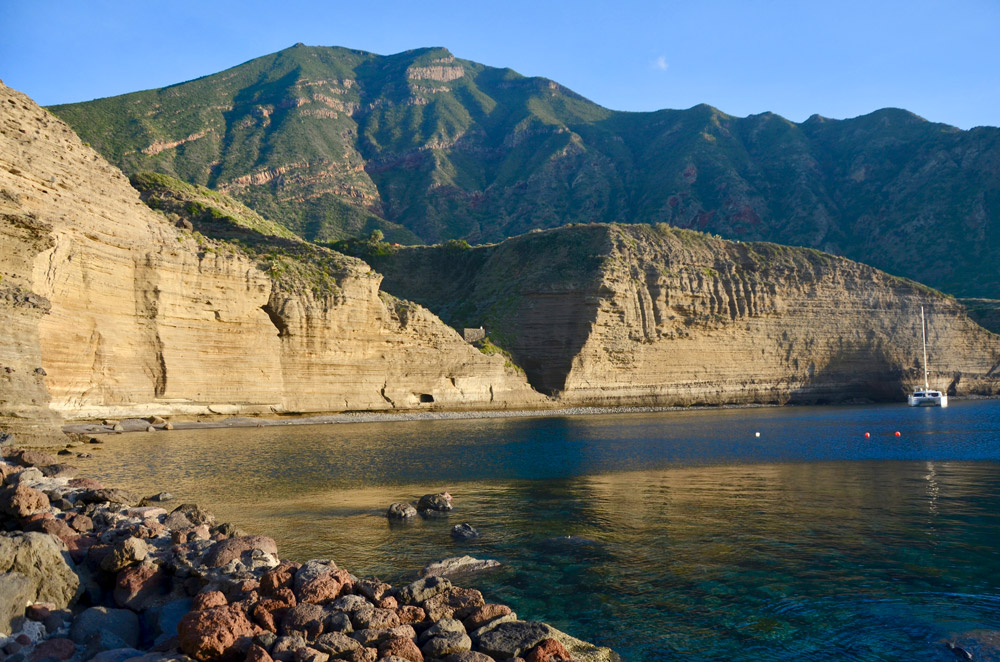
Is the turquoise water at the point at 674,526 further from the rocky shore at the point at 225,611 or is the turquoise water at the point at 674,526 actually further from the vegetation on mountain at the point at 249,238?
the vegetation on mountain at the point at 249,238

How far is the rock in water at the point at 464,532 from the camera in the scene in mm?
14172

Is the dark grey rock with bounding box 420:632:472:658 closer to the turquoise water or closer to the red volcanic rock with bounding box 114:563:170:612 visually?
the turquoise water

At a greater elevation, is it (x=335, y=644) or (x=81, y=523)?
(x=81, y=523)

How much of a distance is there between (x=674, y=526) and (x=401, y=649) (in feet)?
29.9

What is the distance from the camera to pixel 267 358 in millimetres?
45750

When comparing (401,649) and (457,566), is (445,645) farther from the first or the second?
(457,566)

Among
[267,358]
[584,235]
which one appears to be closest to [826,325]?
[584,235]

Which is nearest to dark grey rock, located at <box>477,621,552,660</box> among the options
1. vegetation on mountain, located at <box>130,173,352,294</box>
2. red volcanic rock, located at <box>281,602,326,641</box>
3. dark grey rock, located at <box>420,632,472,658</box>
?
dark grey rock, located at <box>420,632,472,658</box>

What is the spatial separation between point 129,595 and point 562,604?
5.59 metres

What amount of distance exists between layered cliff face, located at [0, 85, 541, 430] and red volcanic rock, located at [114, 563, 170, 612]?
18.3 meters

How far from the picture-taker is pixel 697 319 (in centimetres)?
6969

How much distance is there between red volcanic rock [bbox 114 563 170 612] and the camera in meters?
8.71

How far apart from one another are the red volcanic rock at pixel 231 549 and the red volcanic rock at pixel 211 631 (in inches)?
77.1

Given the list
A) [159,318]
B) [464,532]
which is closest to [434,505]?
[464,532]
